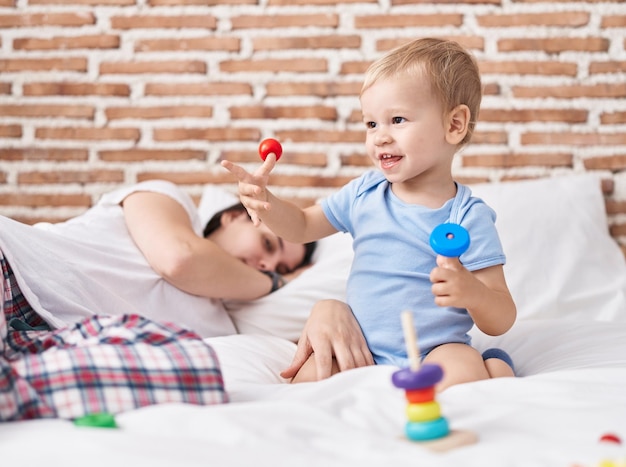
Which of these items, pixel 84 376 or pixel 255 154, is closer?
pixel 84 376

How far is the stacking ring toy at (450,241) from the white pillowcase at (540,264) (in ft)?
2.47

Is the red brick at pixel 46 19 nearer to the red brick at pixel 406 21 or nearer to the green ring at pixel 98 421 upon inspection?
the red brick at pixel 406 21

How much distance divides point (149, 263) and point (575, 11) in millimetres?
1548

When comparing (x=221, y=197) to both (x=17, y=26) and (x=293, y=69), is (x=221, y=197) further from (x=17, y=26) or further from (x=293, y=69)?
(x=17, y=26)

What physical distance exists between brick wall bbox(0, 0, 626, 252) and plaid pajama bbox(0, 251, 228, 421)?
1.41 m

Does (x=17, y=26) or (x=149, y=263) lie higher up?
(x=17, y=26)

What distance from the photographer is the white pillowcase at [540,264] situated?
1.83m

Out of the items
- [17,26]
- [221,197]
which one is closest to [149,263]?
[221,197]

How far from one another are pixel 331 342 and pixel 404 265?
0.64 ft

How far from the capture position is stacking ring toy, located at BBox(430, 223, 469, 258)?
108 cm

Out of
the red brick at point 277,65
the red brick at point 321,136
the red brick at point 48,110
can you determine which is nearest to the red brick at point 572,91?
the red brick at point 321,136

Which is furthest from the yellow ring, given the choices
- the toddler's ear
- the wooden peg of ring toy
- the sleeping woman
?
the sleeping woman

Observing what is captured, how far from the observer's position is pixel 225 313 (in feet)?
5.99

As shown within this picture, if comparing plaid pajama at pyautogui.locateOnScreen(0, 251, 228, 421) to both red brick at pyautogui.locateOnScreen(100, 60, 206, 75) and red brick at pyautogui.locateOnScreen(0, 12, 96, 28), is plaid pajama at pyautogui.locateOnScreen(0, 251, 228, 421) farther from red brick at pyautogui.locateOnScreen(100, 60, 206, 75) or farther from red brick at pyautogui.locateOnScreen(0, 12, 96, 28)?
red brick at pyautogui.locateOnScreen(0, 12, 96, 28)
